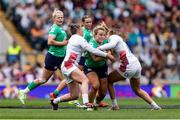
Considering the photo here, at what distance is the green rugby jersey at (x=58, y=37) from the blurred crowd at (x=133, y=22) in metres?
9.71

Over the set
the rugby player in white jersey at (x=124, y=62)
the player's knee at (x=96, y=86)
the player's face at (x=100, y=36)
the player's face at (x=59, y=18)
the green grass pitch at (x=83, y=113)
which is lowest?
the green grass pitch at (x=83, y=113)

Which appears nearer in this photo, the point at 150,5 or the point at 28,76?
the point at 28,76

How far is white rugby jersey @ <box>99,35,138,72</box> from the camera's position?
20359mm

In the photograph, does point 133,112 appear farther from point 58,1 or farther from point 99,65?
point 58,1

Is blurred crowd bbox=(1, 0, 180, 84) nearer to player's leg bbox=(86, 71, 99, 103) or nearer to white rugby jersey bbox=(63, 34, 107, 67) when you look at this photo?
player's leg bbox=(86, 71, 99, 103)

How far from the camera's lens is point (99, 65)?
21047 millimetres

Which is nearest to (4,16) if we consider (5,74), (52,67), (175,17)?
(5,74)

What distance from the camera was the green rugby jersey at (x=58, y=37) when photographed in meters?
22.3

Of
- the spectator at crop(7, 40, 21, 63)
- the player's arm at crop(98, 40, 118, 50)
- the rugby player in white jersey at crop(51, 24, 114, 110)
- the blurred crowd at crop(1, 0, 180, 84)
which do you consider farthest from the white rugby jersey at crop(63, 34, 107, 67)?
the blurred crowd at crop(1, 0, 180, 84)

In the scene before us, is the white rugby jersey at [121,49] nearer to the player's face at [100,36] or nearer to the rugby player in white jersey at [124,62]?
the rugby player in white jersey at [124,62]

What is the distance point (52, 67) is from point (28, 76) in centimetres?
894

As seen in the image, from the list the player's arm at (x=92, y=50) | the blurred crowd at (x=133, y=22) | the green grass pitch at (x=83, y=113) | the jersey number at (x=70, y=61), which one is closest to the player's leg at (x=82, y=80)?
the jersey number at (x=70, y=61)

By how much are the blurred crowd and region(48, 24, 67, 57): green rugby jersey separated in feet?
31.8

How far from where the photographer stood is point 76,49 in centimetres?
2036
